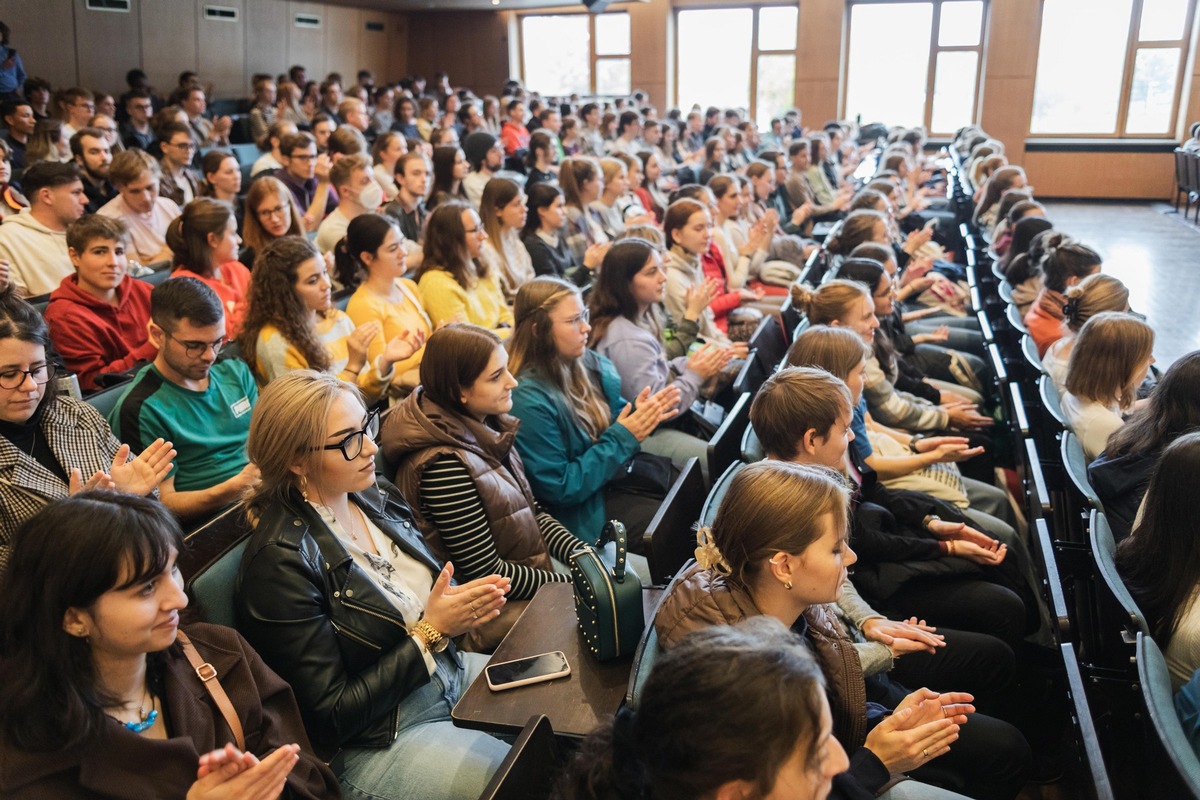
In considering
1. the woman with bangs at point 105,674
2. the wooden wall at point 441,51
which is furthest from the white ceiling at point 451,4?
the woman with bangs at point 105,674

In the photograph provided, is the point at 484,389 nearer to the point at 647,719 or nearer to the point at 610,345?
the point at 610,345

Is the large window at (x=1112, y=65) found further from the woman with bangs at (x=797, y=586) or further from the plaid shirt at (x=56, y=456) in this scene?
the plaid shirt at (x=56, y=456)

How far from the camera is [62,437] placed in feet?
7.34

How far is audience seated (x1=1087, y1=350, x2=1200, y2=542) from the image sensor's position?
8.41 ft

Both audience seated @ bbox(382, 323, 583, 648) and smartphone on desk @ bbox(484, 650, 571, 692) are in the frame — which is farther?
audience seated @ bbox(382, 323, 583, 648)

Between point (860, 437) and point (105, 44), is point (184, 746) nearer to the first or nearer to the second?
point (860, 437)

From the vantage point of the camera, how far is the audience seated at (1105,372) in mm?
3043

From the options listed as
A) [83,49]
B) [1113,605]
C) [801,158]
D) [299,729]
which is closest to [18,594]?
[299,729]

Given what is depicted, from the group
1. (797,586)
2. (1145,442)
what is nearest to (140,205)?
(797,586)

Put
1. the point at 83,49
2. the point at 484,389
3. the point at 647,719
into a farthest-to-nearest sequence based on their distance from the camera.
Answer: the point at 83,49
the point at 484,389
the point at 647,719

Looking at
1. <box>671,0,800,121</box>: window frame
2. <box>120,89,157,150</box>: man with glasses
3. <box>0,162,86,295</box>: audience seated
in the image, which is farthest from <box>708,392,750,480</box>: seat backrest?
<box>671,0,800,121</box>: window frame

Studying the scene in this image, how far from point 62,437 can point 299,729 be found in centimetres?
105

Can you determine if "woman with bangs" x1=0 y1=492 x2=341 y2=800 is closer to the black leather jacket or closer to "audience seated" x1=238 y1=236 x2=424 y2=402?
the black leather jacket

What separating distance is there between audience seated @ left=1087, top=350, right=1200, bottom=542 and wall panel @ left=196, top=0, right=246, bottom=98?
13022mm
